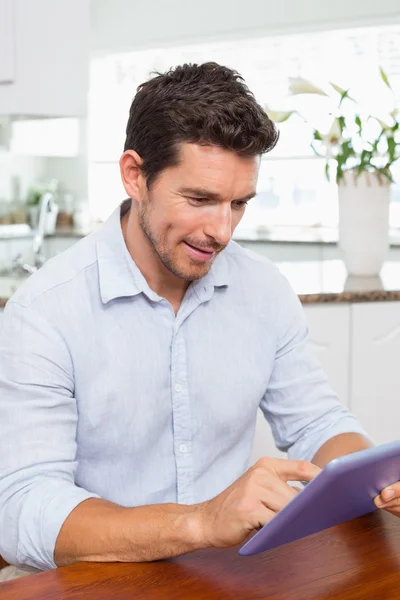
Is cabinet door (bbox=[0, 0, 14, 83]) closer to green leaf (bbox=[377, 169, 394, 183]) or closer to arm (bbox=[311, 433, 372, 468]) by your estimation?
green leaf (bbox=[377, 169, 394, 183])

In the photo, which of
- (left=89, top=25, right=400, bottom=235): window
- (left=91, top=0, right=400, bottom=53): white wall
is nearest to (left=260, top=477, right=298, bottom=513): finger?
(left=89, top=25, right=400, bottom=235): window

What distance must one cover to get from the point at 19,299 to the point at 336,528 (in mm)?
585

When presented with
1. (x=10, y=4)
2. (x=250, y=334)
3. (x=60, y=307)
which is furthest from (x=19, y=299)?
(x=10, y=4)

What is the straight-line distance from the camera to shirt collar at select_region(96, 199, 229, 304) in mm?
1445

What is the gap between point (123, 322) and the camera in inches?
57.9

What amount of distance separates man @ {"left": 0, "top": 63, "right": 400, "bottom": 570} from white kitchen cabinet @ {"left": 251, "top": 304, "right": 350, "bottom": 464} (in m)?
1.11

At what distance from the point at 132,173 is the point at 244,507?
0.62 metres

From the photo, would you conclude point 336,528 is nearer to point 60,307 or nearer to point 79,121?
point 60,307

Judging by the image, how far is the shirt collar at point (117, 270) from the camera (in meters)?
1.45

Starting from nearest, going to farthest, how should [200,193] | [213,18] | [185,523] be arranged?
[185,523]
[200,193]
[213,18]

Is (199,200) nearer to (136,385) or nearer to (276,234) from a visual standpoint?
(136,385)

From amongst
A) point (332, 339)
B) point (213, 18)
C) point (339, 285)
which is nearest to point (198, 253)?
point (332, 339)

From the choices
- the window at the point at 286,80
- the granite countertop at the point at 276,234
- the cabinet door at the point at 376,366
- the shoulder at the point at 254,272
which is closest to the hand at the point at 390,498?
the shoulder at the point at 254,272

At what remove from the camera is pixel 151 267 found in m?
1.52
